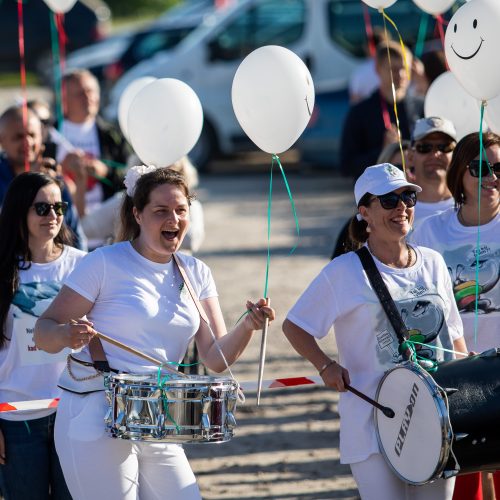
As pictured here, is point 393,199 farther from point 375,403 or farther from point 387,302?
point 375,403

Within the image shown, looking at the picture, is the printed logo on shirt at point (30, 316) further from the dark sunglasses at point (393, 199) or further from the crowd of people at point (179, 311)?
the dark sunglasses at point (393, 199)

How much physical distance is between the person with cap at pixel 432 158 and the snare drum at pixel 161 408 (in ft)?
6.65

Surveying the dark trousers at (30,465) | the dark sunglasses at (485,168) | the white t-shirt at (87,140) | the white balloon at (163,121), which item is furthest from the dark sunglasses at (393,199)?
the white t-shirt at (87,140)

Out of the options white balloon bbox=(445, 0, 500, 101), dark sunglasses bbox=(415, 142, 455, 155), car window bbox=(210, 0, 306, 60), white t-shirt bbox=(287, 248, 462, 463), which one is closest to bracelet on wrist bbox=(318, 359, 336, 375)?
white t-shirt bbox=(287, 248, 462, 463)

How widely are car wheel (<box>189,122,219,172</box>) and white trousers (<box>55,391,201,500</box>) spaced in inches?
496

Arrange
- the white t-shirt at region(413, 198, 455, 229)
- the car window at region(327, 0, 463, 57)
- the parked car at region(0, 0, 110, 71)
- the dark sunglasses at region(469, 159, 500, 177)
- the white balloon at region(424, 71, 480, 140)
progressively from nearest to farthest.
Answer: the dark sunglasses at region(469, 159, 500, 177)
the white t-shirt at region(413, 198, 455, 229)
the white balloon at region(424, 71, 480, 140)
the car window at region(327, 0, 463, 57)
the parked car at region(0, 0, 110, 71)

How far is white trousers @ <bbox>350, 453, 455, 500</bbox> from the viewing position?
4367 mm

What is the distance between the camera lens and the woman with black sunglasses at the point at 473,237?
5.03 metres

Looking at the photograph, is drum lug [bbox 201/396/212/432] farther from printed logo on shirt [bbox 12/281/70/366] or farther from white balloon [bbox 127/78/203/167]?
white balloon [bbox 127/78/203/167]

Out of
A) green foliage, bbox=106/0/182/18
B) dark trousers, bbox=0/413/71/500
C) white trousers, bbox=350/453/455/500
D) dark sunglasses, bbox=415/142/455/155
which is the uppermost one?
green foliage, bbox=106/0/182/18

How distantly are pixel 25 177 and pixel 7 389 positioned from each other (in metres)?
0.93

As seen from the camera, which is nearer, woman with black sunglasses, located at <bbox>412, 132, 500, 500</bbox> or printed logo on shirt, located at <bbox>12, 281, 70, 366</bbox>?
printed logo on shirt, located at <bbox>12, 281, 70, 366</bbox>

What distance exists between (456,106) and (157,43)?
12.3 meters

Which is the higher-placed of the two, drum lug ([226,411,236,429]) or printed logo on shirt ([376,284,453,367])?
printed logo on shirt ([376,284,453,367])
